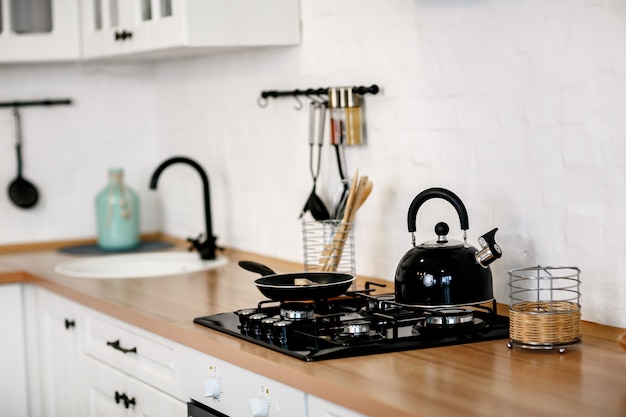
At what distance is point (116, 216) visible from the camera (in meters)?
3.89

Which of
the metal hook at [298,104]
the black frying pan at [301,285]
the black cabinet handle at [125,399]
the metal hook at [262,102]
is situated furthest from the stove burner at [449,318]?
the metal hook at [262,102]

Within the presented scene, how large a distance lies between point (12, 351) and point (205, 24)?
1306mm

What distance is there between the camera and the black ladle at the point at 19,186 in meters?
4.01

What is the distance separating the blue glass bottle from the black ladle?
313 mm

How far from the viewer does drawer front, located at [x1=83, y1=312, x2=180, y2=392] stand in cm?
250

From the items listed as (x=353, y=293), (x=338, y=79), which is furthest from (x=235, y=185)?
(x=353, y=293)

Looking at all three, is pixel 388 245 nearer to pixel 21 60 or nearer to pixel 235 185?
pixel 235 185

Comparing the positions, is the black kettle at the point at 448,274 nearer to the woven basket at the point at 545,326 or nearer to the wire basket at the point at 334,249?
the woven basket at the point at 545,326

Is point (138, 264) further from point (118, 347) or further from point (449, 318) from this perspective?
point (449, 318)

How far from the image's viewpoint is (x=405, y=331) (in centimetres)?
215

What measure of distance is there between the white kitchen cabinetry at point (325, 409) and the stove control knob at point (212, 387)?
38cm

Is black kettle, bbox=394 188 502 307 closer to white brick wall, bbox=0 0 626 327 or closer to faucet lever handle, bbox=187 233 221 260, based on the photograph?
white brick wall, bbox=0 0 626 327

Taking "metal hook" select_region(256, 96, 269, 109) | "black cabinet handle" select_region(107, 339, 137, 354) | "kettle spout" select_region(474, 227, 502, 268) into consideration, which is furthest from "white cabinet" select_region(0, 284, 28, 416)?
"kettle spout" select_region(474, 227, 502, 268)

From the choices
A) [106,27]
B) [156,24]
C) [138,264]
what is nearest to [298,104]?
[156,24]
